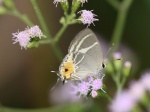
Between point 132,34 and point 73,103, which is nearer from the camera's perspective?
point 73,103

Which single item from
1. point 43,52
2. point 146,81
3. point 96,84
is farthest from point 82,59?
point 43,52

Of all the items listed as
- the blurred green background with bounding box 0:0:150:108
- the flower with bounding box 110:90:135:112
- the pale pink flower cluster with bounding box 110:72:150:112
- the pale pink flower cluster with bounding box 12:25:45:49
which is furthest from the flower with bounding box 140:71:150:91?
the pale pink flower cluster with bounding box 12:25:45:49

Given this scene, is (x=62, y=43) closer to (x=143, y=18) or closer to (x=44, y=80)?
(x=44, y=80)

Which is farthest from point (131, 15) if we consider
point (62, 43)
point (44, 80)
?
point (44, 80)

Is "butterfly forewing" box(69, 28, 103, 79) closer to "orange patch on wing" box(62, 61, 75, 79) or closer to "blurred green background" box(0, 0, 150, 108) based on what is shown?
"orange patch on wing" box(62, 61, 75, 79)

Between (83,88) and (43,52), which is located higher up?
(43,52)

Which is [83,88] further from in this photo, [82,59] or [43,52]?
[43,52]
